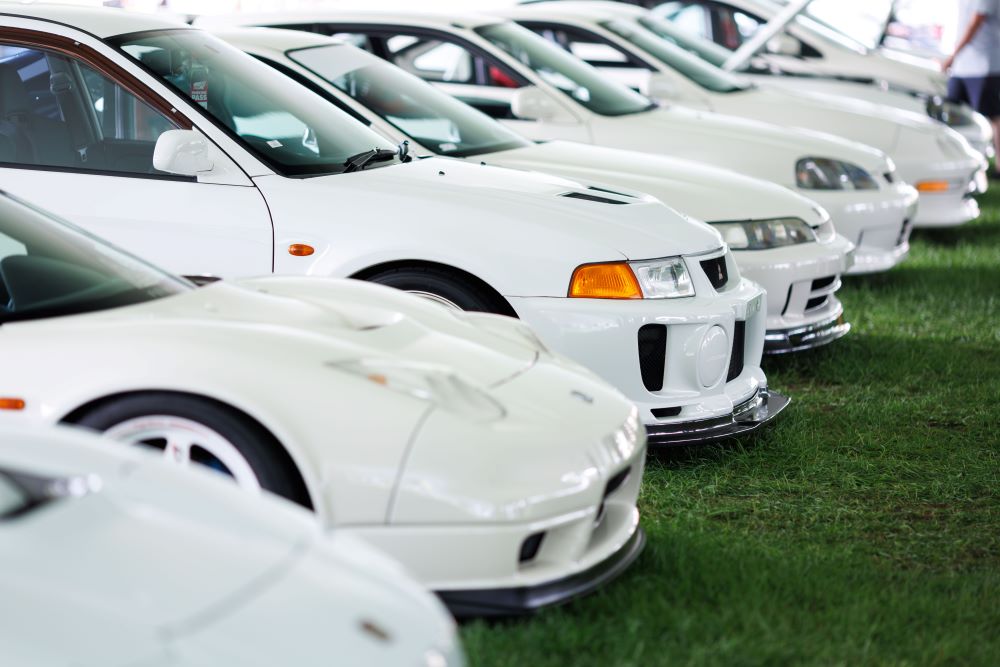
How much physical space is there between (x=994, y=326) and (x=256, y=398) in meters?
5.19

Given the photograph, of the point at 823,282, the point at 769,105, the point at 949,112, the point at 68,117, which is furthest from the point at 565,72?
the point at 949,112

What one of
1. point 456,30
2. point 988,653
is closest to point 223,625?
point 988,653

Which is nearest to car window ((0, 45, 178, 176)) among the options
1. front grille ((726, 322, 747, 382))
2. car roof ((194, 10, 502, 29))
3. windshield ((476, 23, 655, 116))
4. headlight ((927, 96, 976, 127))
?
front grille ((726, 322, 747, 382))

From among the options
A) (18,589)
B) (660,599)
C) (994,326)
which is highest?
(18,589)

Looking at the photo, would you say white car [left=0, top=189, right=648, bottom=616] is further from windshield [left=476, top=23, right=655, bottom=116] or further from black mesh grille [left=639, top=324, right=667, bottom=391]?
windshield [left=476, top=23, right=655, bottom=116]

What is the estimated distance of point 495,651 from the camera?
2.86 metres

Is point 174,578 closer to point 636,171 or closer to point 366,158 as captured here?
point 366,158

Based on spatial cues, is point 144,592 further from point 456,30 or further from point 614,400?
point 456,30

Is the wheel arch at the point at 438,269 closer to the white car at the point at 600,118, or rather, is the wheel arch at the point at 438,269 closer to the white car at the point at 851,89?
the white car at the point at 600,118

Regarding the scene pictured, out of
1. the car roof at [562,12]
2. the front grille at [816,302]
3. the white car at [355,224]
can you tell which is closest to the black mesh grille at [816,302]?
the front grille at [816,302]

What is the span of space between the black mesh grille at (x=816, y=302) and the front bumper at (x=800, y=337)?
0.09 meters

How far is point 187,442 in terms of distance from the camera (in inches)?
Answer: 116

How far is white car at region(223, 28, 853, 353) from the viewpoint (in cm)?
581

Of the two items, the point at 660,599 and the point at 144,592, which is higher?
the point at 144,592
